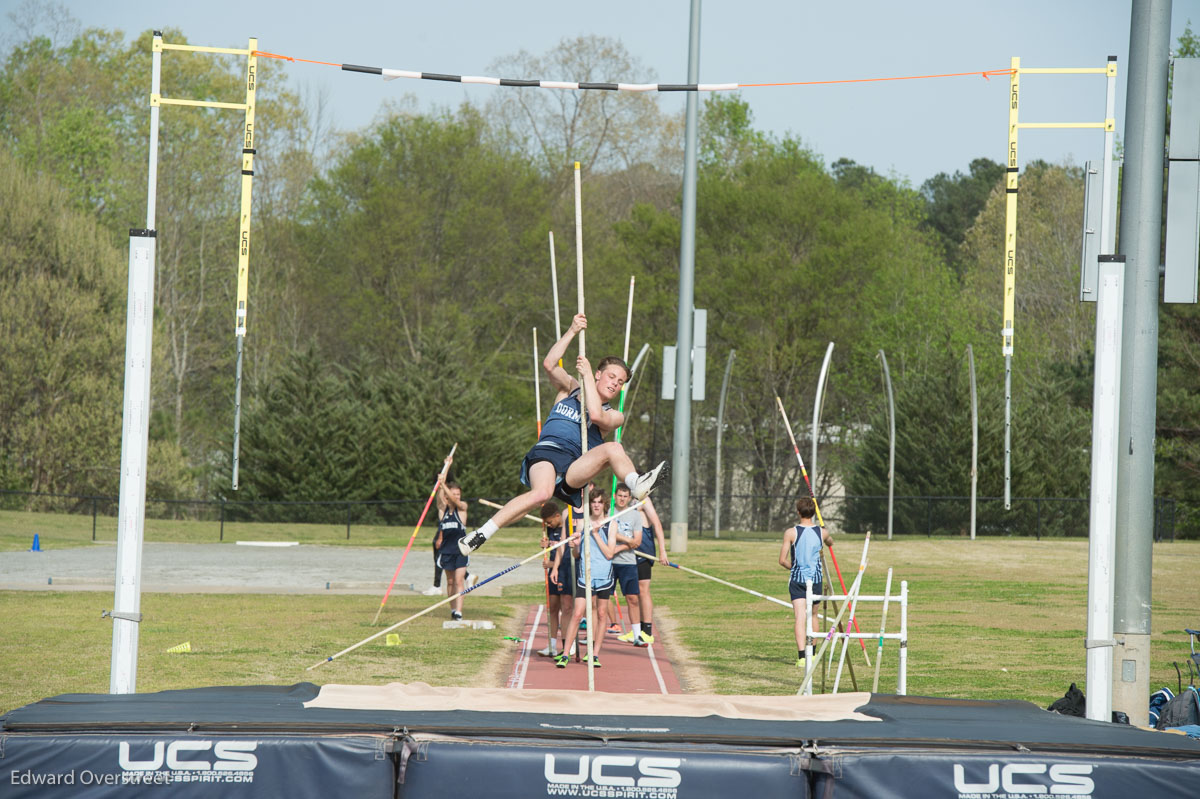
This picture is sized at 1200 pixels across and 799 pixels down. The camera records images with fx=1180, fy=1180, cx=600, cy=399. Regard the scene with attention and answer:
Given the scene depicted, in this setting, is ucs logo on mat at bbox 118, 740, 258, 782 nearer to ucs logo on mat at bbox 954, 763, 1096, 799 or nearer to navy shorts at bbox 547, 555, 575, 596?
ucs logo on mat at bbox 954, 763, 1096, 799

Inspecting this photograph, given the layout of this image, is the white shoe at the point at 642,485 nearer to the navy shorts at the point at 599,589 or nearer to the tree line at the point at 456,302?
the navy shorts at the point at 599,589

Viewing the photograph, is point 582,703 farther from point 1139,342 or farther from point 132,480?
point 1139,342

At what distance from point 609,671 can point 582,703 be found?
14.8 feet

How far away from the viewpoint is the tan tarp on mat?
6.09 metres

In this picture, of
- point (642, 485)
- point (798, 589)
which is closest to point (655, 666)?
point (798, 589)

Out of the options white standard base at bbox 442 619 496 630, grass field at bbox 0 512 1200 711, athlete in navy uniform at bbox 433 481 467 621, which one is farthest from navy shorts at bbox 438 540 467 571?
grass field at bbox 0 512 1200 711

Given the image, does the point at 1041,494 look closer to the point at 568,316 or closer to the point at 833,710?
the point at 568,316

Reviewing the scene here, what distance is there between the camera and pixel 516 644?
41.2 feet

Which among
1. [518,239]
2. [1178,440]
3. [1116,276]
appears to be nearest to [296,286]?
[518,239]

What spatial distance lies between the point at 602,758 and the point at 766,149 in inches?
1650

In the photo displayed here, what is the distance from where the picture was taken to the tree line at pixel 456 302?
3250 centimetres

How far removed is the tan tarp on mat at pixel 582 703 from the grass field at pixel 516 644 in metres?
3.35

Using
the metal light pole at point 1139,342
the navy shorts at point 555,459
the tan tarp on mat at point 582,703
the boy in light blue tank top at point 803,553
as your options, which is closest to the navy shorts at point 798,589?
the boy in light blue tank top at point 803,553

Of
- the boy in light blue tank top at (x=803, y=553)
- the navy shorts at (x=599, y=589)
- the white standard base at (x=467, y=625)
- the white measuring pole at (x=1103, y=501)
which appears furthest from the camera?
the white standard base at (x=467, y=625)
